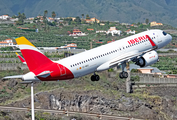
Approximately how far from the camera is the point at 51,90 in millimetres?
89688

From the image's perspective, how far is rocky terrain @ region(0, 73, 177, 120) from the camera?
84.6 meters

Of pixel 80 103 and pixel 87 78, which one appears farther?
pixel 87 78

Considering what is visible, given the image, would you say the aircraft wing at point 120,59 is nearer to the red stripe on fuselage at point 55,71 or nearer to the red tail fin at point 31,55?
the red stripe on fuselage at point 55,71

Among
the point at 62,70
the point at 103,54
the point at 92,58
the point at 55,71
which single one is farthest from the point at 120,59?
the point at 55,71

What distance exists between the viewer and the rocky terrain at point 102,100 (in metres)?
84.6

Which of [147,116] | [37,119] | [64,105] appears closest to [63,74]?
[37,119]

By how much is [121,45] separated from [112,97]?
33.4m

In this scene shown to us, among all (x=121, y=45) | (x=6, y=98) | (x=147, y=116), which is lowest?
(x=147, y=116)

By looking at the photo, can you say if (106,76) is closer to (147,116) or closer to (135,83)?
(135,83)

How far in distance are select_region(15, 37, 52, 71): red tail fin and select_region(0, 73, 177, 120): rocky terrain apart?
102 ft

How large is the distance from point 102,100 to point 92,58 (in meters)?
34.0

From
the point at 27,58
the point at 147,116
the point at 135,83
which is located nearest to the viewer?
the point at 27,58

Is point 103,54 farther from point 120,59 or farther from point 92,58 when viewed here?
point 120,59

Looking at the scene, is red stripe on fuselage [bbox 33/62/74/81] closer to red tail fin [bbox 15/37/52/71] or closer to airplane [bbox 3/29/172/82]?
airplane [bbox 3/29/172/82]
